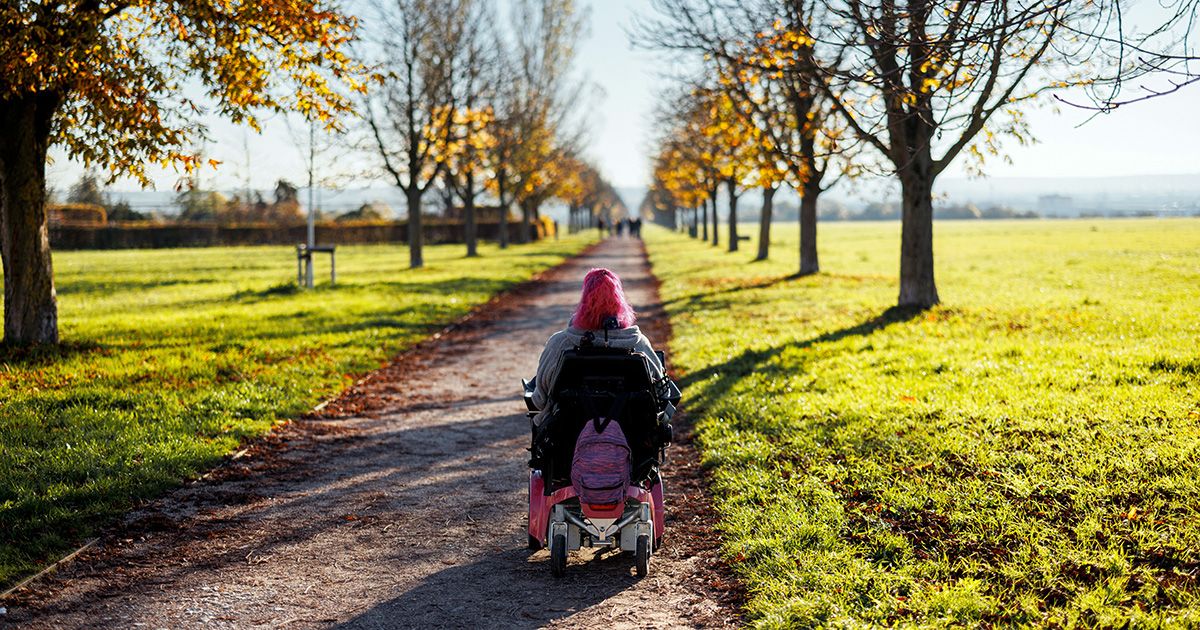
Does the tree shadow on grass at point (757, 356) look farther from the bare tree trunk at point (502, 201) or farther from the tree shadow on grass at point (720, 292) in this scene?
the bare tree trunk at point (502, 201)

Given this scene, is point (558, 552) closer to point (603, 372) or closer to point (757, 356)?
point (603, 372)

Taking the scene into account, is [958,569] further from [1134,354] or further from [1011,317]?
[1011,317]

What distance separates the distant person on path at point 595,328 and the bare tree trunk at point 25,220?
858 centimetres

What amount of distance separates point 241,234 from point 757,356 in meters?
50.5

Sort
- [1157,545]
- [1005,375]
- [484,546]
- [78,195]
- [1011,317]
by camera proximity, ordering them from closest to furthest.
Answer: [1157,545], [484,546], [1005,375], [1011,317], [78,195]

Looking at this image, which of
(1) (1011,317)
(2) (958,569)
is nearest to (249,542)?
(2) (958,569)

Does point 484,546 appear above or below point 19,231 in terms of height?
below

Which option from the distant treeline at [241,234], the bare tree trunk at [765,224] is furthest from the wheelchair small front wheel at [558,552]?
the distant treeline at [241,234]

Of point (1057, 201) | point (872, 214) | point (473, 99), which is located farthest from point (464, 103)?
point (872, 214)

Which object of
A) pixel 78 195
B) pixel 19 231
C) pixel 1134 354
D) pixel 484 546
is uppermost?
pixel 78 195

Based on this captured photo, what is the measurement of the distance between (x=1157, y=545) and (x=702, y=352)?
286 inches

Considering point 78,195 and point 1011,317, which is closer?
point 1011,317

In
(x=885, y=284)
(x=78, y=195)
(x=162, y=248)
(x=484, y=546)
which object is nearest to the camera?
(x=484, y=546)

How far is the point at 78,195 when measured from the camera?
2330 inches
